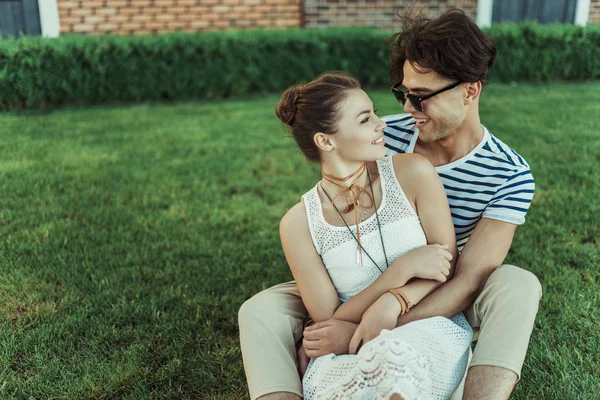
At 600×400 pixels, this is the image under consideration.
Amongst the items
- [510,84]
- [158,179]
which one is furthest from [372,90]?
[158,179]

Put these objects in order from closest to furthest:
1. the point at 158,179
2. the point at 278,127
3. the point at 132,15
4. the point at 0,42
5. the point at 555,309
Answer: the point at 555,309 → the point at 158,179 → the point at 278,127 → the point at 0,42 → the point at 132,15

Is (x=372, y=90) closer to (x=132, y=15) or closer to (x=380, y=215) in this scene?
(x=132, y=15)

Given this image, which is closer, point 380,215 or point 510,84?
point 380,215

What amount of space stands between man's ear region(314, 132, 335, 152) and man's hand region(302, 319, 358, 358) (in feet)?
2.03

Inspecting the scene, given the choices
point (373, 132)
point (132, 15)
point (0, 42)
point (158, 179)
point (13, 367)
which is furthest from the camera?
point (132, 15)

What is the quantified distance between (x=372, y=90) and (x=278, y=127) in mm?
2095

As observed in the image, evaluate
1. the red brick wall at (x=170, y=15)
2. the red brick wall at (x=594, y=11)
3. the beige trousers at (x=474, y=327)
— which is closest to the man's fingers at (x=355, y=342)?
the beige trousers at (x=474, y=327)

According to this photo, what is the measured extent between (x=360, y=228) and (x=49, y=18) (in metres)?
7.75

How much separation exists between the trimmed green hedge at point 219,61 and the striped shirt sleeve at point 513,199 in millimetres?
5644

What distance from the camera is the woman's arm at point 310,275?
2.29m

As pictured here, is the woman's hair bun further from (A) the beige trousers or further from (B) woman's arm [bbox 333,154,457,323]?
(A) the beige trousers

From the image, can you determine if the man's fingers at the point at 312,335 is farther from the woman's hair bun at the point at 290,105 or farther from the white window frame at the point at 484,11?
the white window frame at the point at 484,11

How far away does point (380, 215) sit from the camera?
2314mm

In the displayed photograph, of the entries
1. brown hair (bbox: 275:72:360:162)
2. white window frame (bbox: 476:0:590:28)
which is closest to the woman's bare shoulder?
brown hair (bbox: 275:72:360:162)
